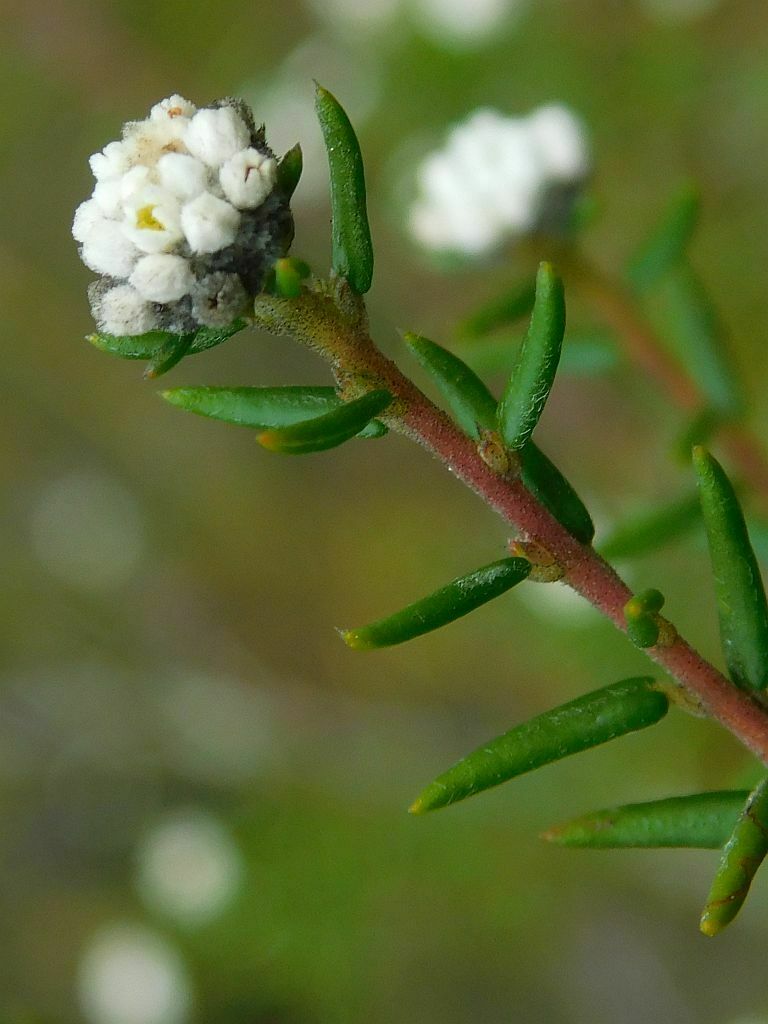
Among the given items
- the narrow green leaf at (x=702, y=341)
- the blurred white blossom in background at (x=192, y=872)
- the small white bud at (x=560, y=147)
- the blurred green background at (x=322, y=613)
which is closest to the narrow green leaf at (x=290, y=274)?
the small white bud at (x=560, y=147)

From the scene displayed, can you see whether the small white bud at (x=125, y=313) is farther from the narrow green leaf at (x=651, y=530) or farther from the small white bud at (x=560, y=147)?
the small white bud at (x=560, y=147)

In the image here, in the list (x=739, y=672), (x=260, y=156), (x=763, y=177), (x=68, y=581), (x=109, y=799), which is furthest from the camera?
(x=68, y=581)

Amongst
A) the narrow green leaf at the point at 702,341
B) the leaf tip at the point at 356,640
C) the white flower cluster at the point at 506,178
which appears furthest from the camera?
the narrow green leaf at the point at 702,341

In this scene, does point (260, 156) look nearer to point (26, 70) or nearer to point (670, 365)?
point (670, 365)

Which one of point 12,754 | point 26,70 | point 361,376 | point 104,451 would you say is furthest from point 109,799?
point 361,376

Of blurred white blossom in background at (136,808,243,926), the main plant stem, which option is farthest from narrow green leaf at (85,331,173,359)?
blurred white blossom in background at (136,808,243,926)

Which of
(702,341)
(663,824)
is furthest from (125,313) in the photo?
(702,341)

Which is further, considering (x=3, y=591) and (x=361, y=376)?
(x=3, y=591)
